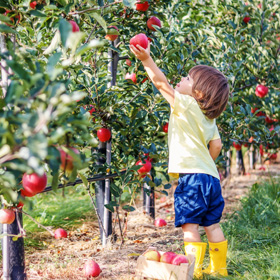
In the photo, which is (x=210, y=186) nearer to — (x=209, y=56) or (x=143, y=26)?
(x=143, y=26)

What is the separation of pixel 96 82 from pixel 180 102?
0.49 meters

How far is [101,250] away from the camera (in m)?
2.52

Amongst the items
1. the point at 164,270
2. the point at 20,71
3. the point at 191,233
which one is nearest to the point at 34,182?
the point at 20,71

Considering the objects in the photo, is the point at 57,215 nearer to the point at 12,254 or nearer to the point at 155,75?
the point at 12,254

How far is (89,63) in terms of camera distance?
2.25 meters

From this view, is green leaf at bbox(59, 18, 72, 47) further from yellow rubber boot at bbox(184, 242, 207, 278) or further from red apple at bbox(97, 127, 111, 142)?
yellow rubber boot at bbox(184, 242, 207, 278)

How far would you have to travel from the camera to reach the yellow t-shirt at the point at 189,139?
78.8 inches

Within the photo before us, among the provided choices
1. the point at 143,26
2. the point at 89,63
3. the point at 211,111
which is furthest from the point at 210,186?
the point at 143,26

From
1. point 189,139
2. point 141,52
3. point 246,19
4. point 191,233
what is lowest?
point 191,233

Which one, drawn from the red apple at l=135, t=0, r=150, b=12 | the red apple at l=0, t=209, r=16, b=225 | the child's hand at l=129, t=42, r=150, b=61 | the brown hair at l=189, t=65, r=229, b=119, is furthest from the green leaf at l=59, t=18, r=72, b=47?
the red apple at l=135, t=0, r=150, b=12

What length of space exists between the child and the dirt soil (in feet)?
1.13

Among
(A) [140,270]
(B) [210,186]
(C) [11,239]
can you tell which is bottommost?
(A) [140,270]

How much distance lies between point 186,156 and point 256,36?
1.96 metres

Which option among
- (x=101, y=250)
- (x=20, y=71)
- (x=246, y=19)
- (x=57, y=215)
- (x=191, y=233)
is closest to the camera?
(x=20, y=71)
